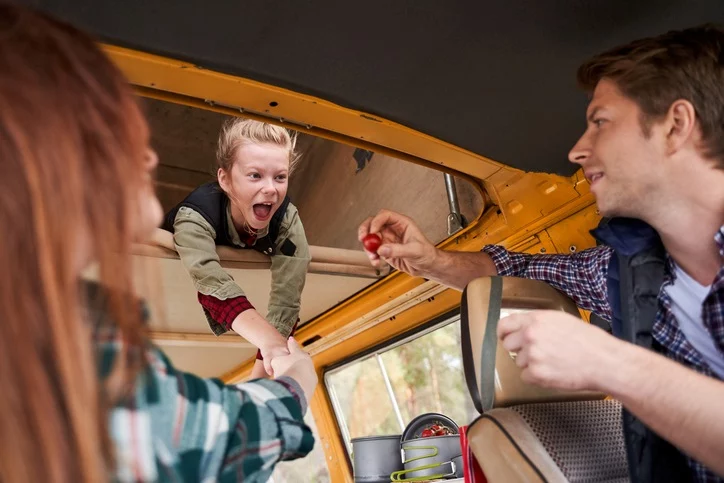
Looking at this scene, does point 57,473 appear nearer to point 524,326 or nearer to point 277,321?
point 524,326

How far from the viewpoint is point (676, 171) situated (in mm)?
1593

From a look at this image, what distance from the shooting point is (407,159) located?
2186 mm

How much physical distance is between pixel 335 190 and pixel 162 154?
1.35 m

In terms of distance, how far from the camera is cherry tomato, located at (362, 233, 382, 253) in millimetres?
2049

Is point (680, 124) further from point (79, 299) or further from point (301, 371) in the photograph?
point (79, 299)

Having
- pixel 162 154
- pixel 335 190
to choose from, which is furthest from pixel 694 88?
pixel 162 154

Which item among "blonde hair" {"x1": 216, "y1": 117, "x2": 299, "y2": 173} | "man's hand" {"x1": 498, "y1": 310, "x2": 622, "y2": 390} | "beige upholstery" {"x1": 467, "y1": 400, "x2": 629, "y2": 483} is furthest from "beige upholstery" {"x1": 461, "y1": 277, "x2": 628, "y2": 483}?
"blonde hair" {"x1": 216, "y1": 117, "x2": 299, "y2": 173}

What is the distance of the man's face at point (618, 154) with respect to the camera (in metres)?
1.61

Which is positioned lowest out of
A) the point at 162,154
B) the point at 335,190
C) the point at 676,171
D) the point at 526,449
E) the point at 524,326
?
the point at 526,449

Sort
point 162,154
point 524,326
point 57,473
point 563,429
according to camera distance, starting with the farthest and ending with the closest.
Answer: point 162,154 < point 563,429 < point 524,326 < point 57,473

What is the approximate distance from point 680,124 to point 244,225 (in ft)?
5.22

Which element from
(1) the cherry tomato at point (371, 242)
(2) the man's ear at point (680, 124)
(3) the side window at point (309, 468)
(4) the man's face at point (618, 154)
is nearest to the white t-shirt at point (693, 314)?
(4) the man's face at point (618, 154)

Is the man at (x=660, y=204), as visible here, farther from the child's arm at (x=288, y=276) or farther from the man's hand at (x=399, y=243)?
the child's arm at (x=288, y=276)

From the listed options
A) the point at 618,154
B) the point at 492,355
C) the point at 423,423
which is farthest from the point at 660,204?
the point at 423,423
